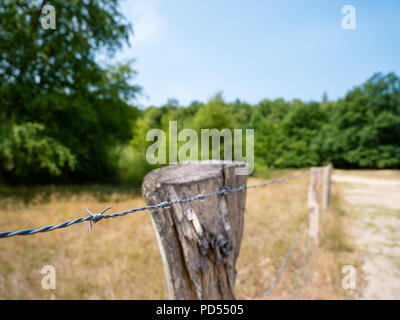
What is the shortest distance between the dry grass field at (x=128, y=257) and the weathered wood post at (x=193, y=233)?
7.42 feet

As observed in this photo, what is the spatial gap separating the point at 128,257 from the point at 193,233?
3.80m

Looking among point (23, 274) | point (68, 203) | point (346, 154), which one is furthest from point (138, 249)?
→ point (346, 154)

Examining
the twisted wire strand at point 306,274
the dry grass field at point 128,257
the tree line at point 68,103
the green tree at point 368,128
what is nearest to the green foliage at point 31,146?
the tree line at point 68,103

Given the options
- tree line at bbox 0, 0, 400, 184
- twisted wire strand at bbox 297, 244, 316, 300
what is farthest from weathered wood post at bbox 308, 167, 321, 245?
tree line at bbox 0, 0, 400, 184

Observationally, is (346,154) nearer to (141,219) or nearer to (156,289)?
(141,219)

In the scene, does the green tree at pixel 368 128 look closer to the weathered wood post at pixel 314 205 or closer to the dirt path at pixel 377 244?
the dirt path at pixel 377 244

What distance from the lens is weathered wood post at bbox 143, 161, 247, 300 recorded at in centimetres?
98

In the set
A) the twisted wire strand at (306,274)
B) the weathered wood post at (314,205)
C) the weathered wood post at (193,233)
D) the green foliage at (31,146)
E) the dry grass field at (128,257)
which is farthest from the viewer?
the green foliage at (31,146)

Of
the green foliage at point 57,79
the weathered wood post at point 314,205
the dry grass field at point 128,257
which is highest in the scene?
the green foliage at point 57,79

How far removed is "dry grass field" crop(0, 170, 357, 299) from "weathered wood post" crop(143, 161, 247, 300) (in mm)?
2263

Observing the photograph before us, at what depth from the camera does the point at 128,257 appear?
13.6 ft

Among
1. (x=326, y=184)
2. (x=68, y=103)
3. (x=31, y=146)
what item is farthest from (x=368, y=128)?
(x=31, y=146)

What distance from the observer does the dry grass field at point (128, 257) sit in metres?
3.07

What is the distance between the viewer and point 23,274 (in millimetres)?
3719
